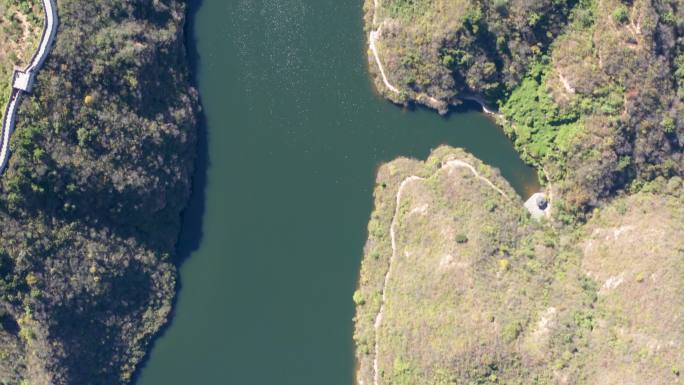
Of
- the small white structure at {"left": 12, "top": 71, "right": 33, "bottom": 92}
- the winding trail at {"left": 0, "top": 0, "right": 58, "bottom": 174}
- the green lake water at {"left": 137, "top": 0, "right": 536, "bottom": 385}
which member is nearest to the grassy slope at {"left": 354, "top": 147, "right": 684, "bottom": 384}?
the green lake water at {"left": 137, "top": 0, "right": 536, "bottom": 385}

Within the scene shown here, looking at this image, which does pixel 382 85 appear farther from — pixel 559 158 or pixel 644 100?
pixel 644 100

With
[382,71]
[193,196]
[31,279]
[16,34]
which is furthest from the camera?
[193,196]

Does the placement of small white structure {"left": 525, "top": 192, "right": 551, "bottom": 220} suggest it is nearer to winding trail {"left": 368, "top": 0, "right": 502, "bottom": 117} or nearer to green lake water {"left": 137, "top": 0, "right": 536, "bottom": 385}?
green lake water {"left": 137, "top": 0, "right": 536, "bottom": 385}

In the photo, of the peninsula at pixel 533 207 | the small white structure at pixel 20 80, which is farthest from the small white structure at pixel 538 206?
the small white structure at pixel 20 80

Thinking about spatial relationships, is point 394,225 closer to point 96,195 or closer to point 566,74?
point 566,74

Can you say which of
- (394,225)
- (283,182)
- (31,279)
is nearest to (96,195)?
(31,279)

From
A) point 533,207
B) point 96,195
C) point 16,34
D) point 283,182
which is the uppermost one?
point 16,34

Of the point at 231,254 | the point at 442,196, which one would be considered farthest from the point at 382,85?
the point at 231,254
